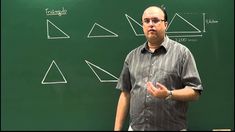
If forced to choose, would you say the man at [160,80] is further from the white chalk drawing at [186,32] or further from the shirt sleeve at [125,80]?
the white chalk drawing at [186,32]

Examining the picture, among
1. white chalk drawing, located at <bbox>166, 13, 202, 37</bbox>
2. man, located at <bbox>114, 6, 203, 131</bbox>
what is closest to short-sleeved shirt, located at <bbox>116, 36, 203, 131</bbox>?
man, located at <bbox>114, 6, 203, 131</bbox>

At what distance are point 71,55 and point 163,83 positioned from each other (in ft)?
3.01

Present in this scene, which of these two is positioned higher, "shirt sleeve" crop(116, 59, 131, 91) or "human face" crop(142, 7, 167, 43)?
"human face" crop(142, 7, 167, 43)

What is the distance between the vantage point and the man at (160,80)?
2.50 metres

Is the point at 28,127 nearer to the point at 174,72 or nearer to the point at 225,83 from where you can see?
the point at 174,72

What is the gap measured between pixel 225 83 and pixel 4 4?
197 cm

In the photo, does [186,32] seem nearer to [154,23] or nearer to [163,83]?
[154,23]

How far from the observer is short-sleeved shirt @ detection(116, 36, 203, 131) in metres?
2.51

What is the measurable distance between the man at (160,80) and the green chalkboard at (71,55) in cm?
42

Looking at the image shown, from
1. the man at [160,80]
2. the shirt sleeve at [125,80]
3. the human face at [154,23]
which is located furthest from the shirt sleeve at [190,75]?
the shirt sleeve at [125,80]

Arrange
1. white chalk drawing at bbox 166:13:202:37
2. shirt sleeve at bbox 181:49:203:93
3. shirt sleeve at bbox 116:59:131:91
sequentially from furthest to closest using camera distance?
1. white chalk drawing at bbox 166:13:202:37
2. shirt sleeve at bbox 116:59:131:91
3. shirt sleeve at bbox 181:49:203:93

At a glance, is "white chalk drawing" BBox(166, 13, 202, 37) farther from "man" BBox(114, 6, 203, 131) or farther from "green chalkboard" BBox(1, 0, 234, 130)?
"man" BBox(114, 6, 203, 131)

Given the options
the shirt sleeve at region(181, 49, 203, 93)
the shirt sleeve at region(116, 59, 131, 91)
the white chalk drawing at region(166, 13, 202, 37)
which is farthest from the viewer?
the white chalk drawing at region(166, 13, 202, 37)

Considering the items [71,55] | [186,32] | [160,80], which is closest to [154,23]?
[160,80]
